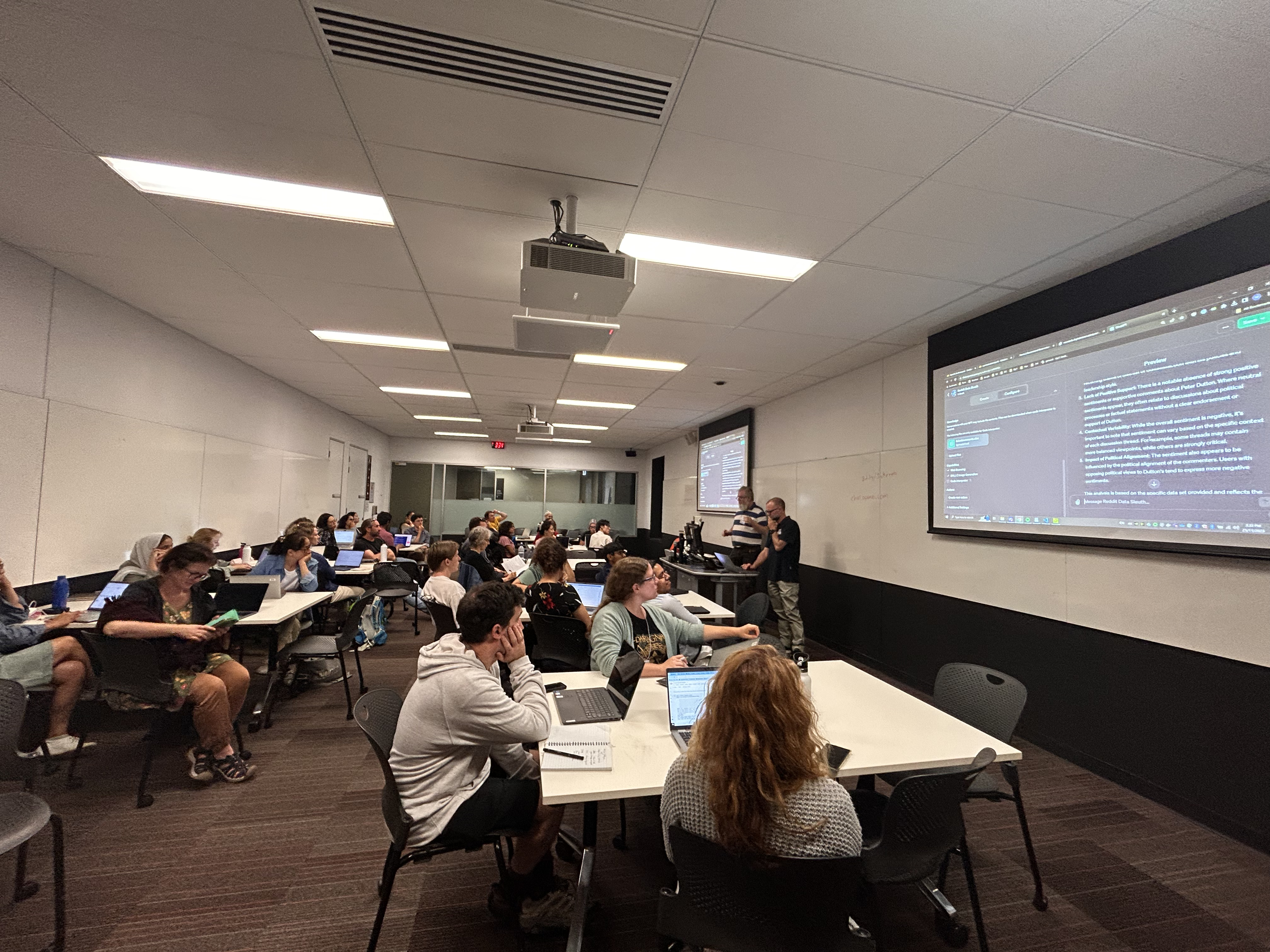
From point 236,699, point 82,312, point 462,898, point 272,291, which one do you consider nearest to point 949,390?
point 462,898

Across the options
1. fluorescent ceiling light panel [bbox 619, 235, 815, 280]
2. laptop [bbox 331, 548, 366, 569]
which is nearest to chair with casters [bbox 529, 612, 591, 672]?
fluorescent ceiling light panel [bbox 619, 235, 815, 280]

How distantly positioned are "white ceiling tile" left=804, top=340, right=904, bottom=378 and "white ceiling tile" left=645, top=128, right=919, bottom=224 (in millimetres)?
2269

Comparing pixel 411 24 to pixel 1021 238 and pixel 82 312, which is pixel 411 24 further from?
pixel 82 312

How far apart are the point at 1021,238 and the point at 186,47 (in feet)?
11.7

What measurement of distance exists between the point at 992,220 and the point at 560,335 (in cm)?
229

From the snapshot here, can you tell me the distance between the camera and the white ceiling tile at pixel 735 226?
2516mm

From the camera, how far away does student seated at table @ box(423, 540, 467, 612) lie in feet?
12.3

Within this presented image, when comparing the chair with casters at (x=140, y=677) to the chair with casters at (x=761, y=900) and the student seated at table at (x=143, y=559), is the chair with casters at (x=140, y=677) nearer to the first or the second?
the student seated at table at (x=143, y=559)

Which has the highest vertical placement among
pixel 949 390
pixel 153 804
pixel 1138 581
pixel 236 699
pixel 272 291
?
pixel 272 291

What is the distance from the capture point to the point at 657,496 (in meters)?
12.9

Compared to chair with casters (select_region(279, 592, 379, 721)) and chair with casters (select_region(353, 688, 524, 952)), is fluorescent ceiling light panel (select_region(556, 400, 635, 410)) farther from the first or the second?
chair with casters (select_region(353, 688, 524, 952))

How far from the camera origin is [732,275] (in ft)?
10.6

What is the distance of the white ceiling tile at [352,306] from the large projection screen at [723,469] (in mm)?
4646

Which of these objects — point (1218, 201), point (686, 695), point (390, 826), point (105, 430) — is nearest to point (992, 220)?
point (1218, 201)
